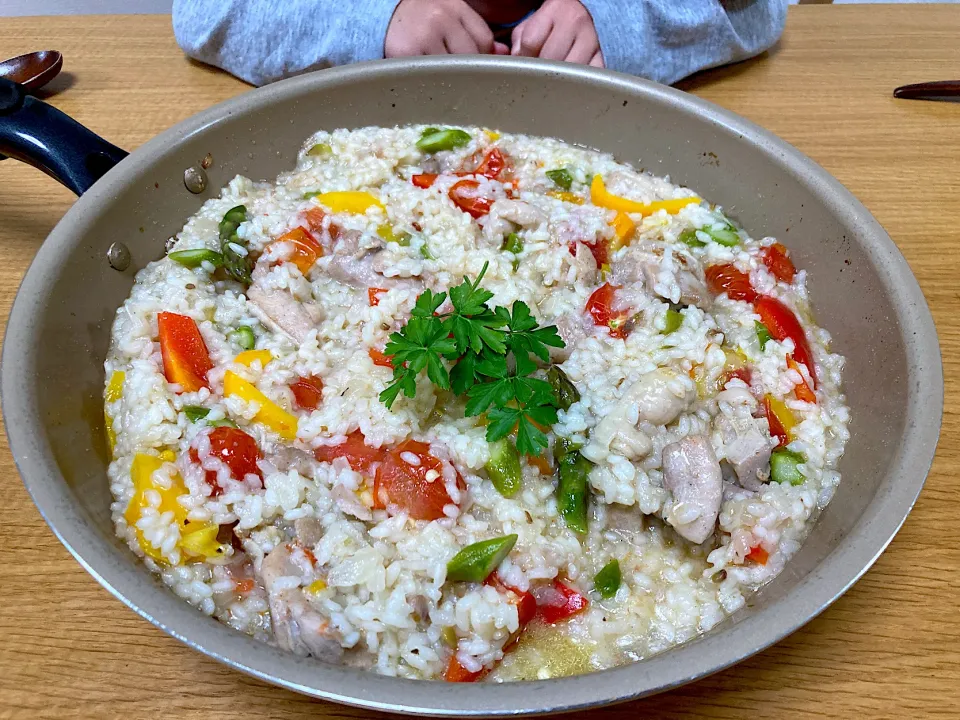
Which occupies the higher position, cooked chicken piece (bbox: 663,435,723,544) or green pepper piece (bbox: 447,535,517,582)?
Result: cooked chicken piece (bbox: 663,435,723,544)

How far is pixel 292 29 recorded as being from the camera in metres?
2.51

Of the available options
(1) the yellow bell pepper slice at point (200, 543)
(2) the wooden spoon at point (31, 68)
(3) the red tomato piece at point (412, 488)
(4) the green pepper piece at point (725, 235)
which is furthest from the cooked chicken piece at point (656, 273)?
(2) the wooden spoon at point (31, 68)

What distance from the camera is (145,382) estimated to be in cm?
145

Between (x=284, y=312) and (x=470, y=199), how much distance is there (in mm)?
660

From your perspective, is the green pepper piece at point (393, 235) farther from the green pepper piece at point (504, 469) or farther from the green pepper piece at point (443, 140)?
the green pepper piece at point (504, 469)

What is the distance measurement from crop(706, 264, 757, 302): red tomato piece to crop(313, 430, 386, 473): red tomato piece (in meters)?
1.03

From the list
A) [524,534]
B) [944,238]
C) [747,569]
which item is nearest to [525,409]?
[524,534]

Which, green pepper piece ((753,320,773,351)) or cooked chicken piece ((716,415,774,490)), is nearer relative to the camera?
cooked chicken piece ((716,415,774,490))

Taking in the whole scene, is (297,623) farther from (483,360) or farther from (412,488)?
(483,360)

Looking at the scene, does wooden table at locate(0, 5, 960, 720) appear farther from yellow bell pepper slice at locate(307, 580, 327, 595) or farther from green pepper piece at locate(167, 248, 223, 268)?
green pepper piece at locate(167, 248, 223, 268)

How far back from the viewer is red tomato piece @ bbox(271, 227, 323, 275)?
72.2 inches

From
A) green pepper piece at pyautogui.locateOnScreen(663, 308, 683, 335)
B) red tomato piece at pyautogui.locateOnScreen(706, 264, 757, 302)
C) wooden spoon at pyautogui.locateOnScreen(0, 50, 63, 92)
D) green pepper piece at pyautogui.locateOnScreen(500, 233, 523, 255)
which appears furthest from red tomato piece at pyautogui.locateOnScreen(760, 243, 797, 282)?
wooden spoon at pyautogui.locateOnScreen(0, 50, 63, 92)

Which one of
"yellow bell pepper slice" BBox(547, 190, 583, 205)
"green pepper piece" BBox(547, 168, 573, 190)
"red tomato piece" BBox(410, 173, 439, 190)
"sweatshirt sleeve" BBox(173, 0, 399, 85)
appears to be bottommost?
"yellow bell pepper slice" BBox(547, 190, 583, 205)

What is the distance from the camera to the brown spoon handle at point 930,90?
251cm
